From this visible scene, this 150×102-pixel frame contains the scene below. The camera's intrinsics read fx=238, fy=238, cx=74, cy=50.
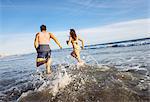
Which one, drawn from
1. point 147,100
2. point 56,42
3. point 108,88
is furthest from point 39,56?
point 147,100

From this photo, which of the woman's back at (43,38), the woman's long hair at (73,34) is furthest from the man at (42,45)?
the woman's long hair at (73,34)

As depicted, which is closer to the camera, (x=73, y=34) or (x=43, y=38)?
(x=43, y=38)

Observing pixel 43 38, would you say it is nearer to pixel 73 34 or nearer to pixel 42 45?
Result: pixel 42 45

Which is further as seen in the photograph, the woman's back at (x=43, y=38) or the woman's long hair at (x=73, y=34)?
the woman's long hair at (x=73, y=34)

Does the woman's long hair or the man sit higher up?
the woman's long hair

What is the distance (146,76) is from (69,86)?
9.68ft

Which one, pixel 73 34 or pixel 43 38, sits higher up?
pixel 73 34

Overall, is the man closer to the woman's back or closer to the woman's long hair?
the woman's back

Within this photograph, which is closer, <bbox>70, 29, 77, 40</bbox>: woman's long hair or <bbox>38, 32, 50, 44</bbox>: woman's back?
<bbox>38, 32, 50, 44</bbox>: woman's back

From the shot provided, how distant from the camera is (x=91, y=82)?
27.8 ft

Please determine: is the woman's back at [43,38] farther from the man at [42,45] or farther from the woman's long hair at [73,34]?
the woman's long hair at [73,34]

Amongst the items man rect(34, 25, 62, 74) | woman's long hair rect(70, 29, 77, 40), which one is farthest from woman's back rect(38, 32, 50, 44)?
woman's long hair rect(70, 29, 77, 40)

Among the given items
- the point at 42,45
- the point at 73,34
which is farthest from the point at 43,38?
the point at 73,34

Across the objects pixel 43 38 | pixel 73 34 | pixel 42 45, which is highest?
pixel 73 34
